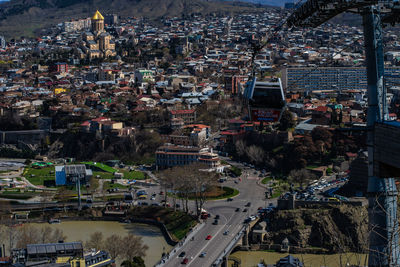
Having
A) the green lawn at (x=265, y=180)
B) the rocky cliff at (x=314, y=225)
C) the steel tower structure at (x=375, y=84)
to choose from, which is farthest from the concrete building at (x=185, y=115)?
the steel tower structure at (x=375, y=84)

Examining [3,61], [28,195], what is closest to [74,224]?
[28,195]

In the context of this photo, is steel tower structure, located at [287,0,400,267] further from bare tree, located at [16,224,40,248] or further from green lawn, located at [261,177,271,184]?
green lawn, located at [261,177,271,184]

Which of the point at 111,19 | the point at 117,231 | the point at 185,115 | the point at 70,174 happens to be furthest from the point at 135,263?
the point at 111,19

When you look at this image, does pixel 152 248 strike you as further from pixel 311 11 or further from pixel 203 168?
pixel 311 11

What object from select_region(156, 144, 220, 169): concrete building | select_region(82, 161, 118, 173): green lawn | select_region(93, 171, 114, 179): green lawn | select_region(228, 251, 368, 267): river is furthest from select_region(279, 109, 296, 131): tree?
select_region(228, 251, 368, 267): river

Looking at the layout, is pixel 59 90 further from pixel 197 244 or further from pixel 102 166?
pixel 197 244

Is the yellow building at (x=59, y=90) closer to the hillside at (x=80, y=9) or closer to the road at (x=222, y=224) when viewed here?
the road at (x=222, y=224)
